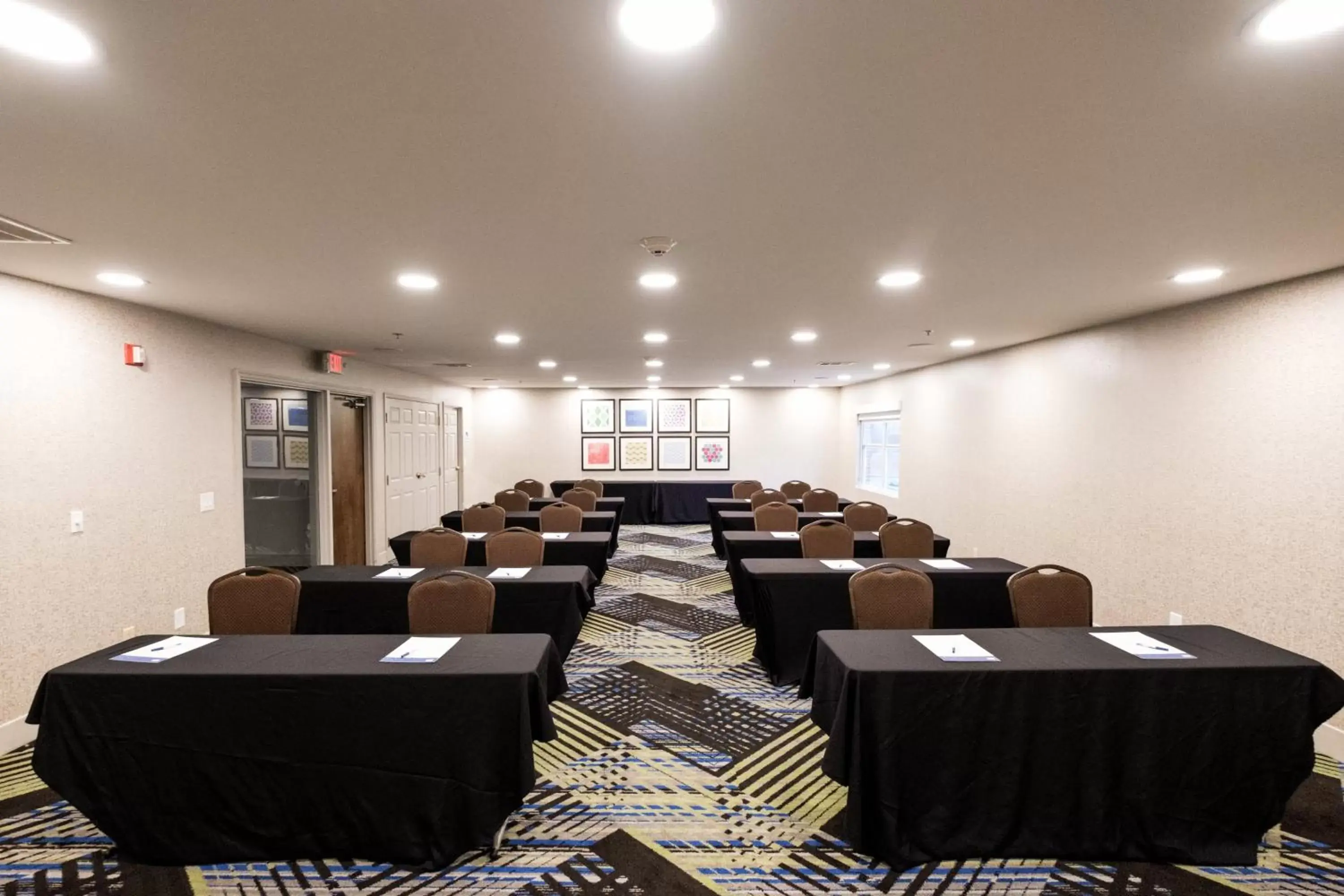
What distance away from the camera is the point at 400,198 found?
2207mm

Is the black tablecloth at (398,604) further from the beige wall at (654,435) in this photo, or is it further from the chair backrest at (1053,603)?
the beige wall at (654,435)

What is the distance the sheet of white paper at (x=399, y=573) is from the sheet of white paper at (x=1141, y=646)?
3.76 meters

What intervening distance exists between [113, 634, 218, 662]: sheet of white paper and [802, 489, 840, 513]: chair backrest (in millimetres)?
6235

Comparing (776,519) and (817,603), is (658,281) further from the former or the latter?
(776,519)

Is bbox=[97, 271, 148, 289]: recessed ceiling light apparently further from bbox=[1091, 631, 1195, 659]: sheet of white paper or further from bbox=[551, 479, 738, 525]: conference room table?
bbox=[551, 479, 738, 525]: conference room table

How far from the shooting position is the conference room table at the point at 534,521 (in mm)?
6824

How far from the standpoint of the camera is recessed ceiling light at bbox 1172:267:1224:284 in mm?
3199

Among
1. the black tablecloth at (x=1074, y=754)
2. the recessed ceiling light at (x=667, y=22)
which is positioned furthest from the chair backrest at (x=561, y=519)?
the recessed ceiling light at (x=667, y=22)

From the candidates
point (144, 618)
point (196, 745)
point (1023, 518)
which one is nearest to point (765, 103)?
point (196, 745)

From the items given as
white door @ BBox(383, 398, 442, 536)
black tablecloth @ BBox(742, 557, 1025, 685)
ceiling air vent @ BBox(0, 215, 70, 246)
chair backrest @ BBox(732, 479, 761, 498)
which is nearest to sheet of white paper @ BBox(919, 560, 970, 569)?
black tablecloth @ BBox(742, 557, 1025, 685)

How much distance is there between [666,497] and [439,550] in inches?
263

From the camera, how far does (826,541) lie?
16.5 feet

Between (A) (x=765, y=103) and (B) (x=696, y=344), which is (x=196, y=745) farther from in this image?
(B) (x=696, y=344)

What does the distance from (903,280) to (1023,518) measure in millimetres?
3515
